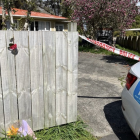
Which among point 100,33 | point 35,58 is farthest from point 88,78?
point 100,33

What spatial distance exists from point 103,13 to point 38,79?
12743 millimetres

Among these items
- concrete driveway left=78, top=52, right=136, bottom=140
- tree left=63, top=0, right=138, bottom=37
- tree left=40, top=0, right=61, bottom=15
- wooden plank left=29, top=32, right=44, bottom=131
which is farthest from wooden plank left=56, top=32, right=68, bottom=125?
tree left=40, top=0, right=61, bottom=15

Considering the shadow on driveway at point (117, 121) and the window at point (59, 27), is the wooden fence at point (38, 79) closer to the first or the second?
the shadow on driveway at point (117, 121)

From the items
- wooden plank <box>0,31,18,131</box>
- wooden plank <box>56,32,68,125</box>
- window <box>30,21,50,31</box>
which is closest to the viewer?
wooden plank <box>0,31,18,131</box>

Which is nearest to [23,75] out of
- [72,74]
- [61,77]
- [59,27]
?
[61,77]

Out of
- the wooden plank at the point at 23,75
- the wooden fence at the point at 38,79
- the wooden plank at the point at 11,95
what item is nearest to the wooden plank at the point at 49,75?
the wooden fence at the point at 38,79

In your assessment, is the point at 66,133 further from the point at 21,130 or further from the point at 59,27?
the point at 59,27

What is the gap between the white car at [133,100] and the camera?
7.91 feet

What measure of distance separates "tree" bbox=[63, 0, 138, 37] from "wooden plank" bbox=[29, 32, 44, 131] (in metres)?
12.3

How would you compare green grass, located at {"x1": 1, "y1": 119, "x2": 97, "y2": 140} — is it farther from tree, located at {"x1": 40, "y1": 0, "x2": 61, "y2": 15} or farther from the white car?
tree, located at {"x1": 40, "y1": 0, "x2": 61, "y2": 15}

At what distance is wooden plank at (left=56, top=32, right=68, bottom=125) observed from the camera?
2.68m

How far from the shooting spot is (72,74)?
2.87 metres

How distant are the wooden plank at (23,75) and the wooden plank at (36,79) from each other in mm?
62

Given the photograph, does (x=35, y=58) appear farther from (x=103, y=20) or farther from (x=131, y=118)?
(x=103, y=20)
